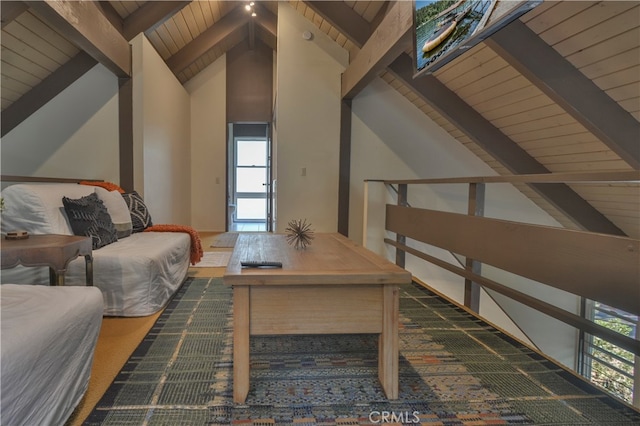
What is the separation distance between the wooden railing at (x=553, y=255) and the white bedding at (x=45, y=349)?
2060 mm

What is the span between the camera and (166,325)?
2.00 meters

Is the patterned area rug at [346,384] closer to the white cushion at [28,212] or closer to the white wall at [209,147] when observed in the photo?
the white cushion at [28,212]

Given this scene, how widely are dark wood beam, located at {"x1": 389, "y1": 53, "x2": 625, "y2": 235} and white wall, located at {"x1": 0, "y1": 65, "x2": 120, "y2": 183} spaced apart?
11.5 ft

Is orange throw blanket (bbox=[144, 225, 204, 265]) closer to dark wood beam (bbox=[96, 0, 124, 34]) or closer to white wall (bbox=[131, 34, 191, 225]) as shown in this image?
white wall (bbox=[131, 34, 191, 225])

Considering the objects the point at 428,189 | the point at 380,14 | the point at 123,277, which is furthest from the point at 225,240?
the point at 380,14

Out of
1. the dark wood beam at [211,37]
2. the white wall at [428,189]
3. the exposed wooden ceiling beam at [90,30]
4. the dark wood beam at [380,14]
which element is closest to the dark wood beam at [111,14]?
the exposed wooden ceiling beam at [90,30]

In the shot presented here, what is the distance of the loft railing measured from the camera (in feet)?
4.20

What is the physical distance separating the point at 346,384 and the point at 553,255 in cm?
120

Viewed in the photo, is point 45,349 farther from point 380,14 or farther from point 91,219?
point 380,14

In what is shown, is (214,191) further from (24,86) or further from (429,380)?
(429,380)

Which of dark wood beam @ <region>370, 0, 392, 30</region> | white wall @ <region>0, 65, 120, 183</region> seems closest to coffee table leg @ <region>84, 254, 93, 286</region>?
white wall @ <region>0, 65, 120, 183</region>

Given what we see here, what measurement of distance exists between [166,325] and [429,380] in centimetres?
157

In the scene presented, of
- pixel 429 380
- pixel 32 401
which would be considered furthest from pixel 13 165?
pixel 429 380

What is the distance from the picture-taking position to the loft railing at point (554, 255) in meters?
1.28
